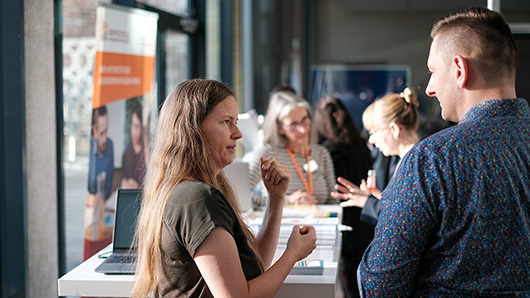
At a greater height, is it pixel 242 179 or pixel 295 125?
pixel 295 125

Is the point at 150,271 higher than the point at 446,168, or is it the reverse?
the point at 446,168

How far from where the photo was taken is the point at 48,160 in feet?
9.90

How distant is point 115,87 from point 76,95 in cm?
24

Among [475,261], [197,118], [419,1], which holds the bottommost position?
[475,261]

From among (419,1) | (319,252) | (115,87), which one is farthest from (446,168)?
(419,1)

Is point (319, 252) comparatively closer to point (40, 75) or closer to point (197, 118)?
point (197, 118)

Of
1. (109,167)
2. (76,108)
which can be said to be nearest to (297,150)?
(109,167)

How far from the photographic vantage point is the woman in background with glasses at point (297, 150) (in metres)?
3.67

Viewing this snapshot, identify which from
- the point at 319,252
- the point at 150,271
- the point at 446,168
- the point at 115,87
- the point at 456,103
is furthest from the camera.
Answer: the point at 115,87

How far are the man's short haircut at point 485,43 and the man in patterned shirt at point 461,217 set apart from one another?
8 cm

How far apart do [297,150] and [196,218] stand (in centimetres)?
234

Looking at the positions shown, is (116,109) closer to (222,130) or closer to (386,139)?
(386,139)

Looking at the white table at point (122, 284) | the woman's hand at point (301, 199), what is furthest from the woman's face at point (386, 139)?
the white table at point (122, 284)

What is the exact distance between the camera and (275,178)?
6.87 feet
